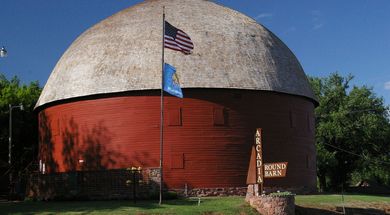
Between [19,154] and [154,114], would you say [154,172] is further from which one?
[19,154]

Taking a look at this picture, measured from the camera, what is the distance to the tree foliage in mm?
38344

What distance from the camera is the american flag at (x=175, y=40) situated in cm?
2383

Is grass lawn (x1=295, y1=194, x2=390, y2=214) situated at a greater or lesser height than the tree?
lesser

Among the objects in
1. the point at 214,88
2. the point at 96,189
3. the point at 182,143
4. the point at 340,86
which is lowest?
the point at 96,189

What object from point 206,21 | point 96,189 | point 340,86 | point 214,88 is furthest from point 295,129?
point 340,86

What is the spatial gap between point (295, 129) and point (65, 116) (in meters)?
12.3

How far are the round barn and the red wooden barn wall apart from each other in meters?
0.05

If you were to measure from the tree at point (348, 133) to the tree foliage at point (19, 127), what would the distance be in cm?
2186

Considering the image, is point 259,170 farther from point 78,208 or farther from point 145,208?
point 78,208

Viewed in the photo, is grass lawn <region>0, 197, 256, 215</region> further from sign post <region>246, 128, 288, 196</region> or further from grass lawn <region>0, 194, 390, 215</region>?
sign post <region>246, 128, 288, 196</region>

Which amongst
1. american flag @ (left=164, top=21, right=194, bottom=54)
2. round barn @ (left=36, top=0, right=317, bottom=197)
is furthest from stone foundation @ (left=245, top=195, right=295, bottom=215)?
american flag @ (left=164, top=21, right=194, bottom=54)

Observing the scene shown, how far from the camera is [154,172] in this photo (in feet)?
82.5

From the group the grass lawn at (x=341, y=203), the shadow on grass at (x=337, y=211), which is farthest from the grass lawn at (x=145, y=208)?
the grass lawn at (x=341, y=203)

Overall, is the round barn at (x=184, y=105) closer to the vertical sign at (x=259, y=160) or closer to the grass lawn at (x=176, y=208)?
the grass lawn at (x=176, y=208)
